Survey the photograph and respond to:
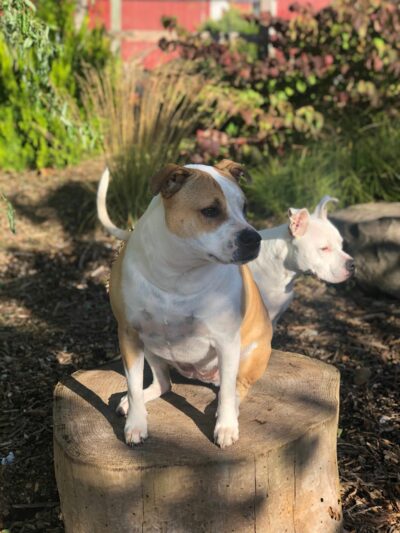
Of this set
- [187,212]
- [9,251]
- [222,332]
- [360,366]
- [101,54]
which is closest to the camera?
[187,212]

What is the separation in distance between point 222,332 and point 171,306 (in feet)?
0.72

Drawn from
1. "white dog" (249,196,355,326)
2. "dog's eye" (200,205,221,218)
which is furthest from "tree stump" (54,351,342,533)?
"white dog" (249,196,355,326)

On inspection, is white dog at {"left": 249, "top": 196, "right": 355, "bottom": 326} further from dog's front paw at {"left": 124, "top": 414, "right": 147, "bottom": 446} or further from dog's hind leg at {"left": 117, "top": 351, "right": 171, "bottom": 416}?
dog's front paw at {"left": 124, "top": 414, "right": 147, "bottom": 446}

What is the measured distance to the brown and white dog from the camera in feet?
7.51

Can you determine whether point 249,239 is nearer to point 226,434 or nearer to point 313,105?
point 226,434

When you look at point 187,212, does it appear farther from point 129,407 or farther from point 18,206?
point 18,206

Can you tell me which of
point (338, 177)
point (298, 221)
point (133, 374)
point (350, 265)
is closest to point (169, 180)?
point (133, 374)

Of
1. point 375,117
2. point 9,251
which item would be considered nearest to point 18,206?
point 9,251

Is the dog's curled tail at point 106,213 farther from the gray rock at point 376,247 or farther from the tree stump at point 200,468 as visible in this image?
the gray rock at point 376,247

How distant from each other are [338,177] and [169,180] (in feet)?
14.9

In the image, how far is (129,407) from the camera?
102 inches

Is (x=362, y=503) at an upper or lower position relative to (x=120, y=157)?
lower

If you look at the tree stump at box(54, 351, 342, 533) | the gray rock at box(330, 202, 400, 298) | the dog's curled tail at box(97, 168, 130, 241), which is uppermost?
the dog's curled tail at box(97, 168, 130, 241)

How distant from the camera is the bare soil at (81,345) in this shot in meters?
3.01
